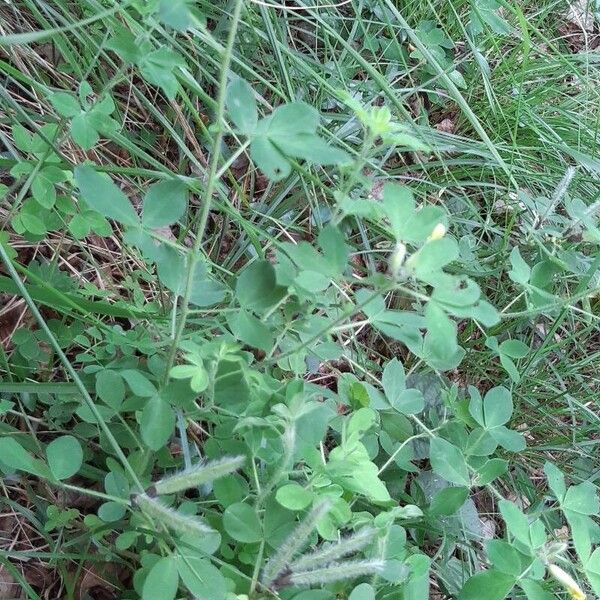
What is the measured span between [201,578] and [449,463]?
0.58 metres

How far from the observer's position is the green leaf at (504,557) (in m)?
1.21

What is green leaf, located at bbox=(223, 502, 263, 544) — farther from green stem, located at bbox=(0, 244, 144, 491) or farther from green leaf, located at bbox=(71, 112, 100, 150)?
green leaf, located at bbox=(71, 112, 100, 150)

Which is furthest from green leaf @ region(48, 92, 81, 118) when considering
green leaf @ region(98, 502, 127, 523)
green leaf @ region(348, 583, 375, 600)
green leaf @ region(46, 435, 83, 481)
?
green leaf @ region(348, 583, 375, 600)

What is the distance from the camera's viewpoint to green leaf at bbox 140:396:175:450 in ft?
3.34

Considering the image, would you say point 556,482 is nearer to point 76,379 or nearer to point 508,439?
point 508,439

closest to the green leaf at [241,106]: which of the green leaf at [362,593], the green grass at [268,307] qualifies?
the green grass at [268,307]

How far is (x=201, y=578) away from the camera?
100cm

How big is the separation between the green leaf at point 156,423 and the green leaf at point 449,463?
576 mm

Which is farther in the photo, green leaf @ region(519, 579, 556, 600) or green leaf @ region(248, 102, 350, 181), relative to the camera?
green leaf @ region(519, 579, 556, 600)

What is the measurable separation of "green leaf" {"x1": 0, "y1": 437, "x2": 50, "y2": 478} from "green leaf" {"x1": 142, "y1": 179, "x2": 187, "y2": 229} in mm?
395

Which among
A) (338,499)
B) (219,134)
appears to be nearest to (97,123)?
(219,134)

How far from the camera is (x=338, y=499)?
1.10 m

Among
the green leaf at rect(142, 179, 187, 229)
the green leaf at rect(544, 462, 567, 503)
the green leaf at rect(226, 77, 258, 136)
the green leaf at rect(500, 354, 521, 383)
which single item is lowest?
the green leaf at rect(544, 462, 567, 503)

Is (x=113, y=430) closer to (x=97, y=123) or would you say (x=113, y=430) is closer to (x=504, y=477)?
(x=97, y=123)
